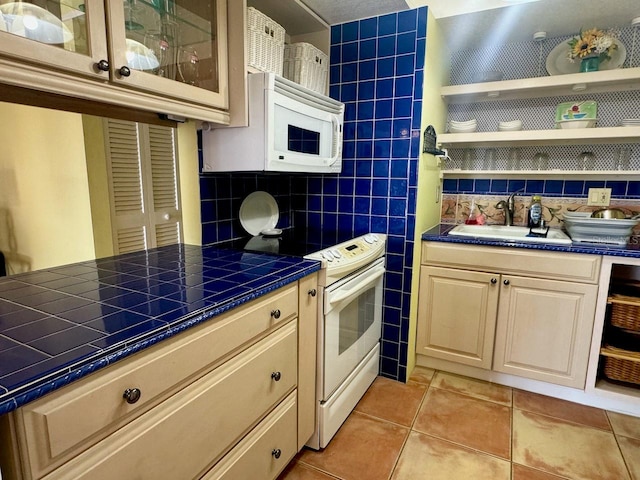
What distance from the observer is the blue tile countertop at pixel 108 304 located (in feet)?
2.17

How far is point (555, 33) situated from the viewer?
7.05 feet

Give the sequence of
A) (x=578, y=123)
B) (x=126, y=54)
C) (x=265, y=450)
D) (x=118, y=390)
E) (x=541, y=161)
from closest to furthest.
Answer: (x=118, y=390) < (x=126, y=54) < (x=265, y=450) < (x=578, y=123) < (x=541, y=161)

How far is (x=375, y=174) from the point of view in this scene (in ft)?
6.89

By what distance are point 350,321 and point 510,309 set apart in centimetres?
93

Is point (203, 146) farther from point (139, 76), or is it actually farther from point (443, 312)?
point (443, 312)

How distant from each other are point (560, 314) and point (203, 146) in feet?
6.42

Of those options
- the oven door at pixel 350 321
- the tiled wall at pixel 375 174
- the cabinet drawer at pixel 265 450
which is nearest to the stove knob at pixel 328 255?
the oven door at pixel 350 321

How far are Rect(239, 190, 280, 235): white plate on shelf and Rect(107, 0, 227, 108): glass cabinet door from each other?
0.66m

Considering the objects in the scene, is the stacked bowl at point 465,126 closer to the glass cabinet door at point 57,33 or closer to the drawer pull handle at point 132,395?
the glass cabinet door at point 57,33

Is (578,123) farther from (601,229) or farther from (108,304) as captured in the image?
(108,304)

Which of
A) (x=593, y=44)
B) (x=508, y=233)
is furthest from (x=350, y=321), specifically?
(x=593, y=44)

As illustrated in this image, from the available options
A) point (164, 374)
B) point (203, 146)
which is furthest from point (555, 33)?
point (164, 374)

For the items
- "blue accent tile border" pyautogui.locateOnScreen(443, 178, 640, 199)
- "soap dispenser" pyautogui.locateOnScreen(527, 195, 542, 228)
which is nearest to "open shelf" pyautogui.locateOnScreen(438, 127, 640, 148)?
"blue accent tile border" pyautogui.locateOnScreen(443, 178, 640, 199)

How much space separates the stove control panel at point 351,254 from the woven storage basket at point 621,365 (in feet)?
4.12
